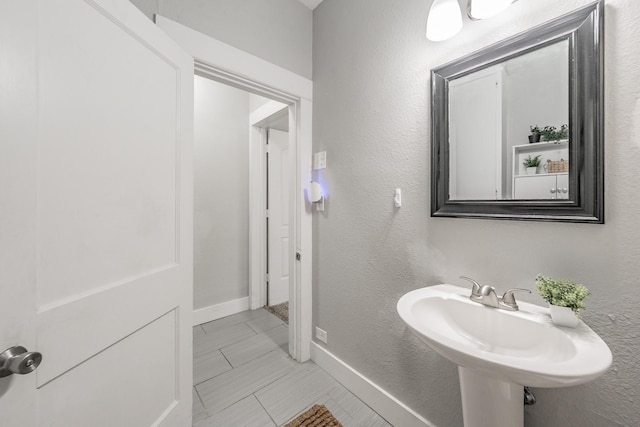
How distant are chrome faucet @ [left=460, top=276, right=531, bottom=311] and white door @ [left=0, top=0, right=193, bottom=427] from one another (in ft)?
4.49

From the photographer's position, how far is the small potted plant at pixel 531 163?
92cm

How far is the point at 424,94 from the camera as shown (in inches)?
49.3

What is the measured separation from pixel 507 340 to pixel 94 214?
154 centimetres

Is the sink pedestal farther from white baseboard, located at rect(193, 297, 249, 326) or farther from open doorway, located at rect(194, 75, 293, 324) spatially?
white baseboard, located at rect(193, 297, 249, 326)

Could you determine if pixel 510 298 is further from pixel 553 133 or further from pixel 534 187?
pixel 553 133

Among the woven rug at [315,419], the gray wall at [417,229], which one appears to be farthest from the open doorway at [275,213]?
the woven rug at [315,419]

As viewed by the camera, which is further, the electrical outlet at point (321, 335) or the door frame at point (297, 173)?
the electrical outlet at point (321, 335)

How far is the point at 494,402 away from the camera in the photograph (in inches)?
33.3

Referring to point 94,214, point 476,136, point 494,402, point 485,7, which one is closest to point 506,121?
point 476,136

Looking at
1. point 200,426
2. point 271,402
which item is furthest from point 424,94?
point 200,426

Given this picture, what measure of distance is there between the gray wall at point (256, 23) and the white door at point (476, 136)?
47.5 inches

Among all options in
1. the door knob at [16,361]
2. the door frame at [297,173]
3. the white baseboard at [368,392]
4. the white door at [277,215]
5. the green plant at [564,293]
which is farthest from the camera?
the white door at [277,215]

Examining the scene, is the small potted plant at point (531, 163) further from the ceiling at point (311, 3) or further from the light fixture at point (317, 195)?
the ceiling at point (311, 3)

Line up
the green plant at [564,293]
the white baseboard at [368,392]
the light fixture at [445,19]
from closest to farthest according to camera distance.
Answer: the green plant at [564,293] < the light fixture at [445,19] < the white baseboard at [368,392]
